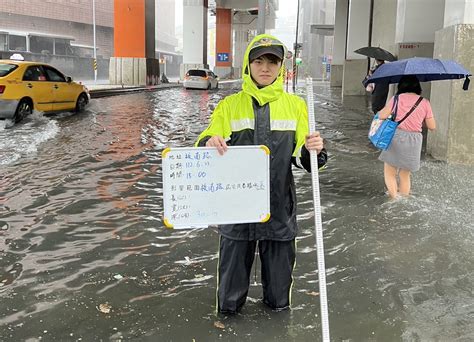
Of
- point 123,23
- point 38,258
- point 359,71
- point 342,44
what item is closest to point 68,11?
point 123,23

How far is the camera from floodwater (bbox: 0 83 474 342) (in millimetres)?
3527

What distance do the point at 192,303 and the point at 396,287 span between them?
162 cm

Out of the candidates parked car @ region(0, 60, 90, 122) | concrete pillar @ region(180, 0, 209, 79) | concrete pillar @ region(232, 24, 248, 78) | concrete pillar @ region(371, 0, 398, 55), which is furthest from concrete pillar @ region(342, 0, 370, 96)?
concrete pillar @ region(232, 24, 248, 78)

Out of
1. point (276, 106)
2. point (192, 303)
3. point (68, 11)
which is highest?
point (68, 11)

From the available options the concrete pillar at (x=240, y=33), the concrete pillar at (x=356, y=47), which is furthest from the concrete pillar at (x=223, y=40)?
the concrete pillar at (x=356, y=47)

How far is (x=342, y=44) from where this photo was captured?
40188 mm

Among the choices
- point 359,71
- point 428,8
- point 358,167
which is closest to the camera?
point 358,167

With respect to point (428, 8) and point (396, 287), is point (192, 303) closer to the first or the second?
point (396, 287)

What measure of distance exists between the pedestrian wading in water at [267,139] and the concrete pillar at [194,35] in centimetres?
4620

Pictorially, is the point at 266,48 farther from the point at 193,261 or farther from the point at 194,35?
the point at 194,35

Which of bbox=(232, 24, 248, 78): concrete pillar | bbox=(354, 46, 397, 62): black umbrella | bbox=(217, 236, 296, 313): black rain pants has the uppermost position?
bbox=(232, 24, 248, 78): concrete pillar

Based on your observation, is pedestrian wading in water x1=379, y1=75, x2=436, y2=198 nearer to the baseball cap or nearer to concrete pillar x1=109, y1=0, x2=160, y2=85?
the baseball cap

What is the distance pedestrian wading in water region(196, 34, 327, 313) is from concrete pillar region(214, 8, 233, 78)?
204 ft

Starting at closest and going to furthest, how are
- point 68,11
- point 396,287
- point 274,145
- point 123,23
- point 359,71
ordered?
point 274,145 < point 396,287 < point 359,71 < point 123,23 < point 68,11
